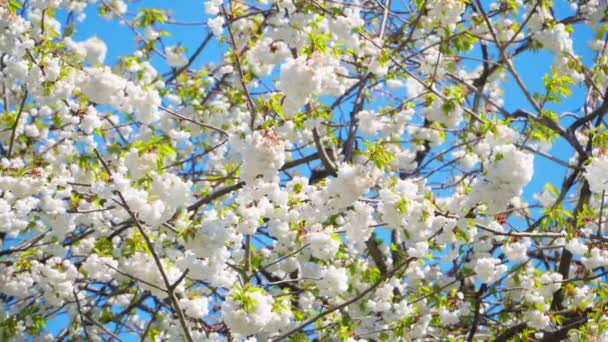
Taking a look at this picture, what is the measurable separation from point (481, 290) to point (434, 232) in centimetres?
140

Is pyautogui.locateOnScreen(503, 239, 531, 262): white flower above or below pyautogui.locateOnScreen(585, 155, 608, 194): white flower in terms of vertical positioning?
above

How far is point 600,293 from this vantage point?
5.40 metres

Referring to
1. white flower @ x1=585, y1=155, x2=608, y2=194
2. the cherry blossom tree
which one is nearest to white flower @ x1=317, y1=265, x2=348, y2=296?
the cherry blossom tree

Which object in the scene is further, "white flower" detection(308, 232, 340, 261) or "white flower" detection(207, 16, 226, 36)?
"white flower" detection(207, 16, 226, 36)

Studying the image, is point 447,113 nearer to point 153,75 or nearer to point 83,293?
point 153,75

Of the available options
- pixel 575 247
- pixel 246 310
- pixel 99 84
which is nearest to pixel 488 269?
pixel 575 247

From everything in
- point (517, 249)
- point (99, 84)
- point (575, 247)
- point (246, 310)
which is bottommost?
point (246, 310)

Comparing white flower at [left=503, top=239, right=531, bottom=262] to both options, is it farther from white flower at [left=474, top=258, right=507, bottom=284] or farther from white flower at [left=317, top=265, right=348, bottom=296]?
white flower at [left=317, top=265, right=348, bottom=296]

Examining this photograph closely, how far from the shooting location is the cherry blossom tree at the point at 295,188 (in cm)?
396

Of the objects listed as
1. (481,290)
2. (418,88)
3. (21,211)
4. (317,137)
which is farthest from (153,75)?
(481,290)

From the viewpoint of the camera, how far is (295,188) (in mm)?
4844

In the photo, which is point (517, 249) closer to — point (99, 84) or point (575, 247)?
point (575, 247)

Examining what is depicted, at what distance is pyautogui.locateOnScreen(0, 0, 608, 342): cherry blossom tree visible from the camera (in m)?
3.96

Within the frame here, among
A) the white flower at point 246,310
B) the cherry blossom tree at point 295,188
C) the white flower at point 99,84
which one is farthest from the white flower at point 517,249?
the white flower at point 99,84
